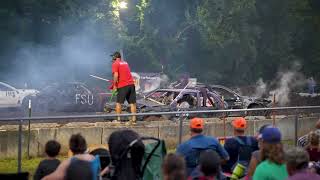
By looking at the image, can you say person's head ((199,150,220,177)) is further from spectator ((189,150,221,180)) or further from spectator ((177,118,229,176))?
spectator ((177,118,229,176))

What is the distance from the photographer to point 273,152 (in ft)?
20.0

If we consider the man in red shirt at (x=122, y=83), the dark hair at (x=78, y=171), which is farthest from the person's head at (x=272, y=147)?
the man in red shirt at (x=122, y=83)

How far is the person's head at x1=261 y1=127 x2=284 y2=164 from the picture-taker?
6.07m

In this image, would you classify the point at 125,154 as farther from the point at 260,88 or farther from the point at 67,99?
the point at 260,88

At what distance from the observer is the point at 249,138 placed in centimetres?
821

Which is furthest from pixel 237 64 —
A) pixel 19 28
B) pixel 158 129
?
pixel 158 129

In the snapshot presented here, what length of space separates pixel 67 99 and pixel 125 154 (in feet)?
57.4

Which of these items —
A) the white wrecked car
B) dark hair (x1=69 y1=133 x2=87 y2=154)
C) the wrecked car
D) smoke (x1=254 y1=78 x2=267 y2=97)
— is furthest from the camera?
smoke (x1=254 y1=78 x2=267 y2=97)

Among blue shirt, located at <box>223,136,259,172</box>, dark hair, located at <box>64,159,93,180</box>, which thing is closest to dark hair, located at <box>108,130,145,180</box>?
dark hair, located at <box>64,159,93,180</box>

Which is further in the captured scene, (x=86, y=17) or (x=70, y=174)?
(x=86, y=17)

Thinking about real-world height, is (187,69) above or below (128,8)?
below

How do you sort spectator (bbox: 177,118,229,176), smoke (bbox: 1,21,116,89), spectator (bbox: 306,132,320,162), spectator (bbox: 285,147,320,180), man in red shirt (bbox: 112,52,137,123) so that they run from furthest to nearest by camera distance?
smoke (bbox: 1,21,116,89) < man in red shirt (bbox: 112,52,137,123) < spectator (bbox: 306,132,320,162) < spectator (bbox: 177,118,229,176) < spectator (bbox: 285,147,320,180)

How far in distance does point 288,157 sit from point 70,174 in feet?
6.87

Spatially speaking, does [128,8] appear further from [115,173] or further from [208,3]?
[115,173]
